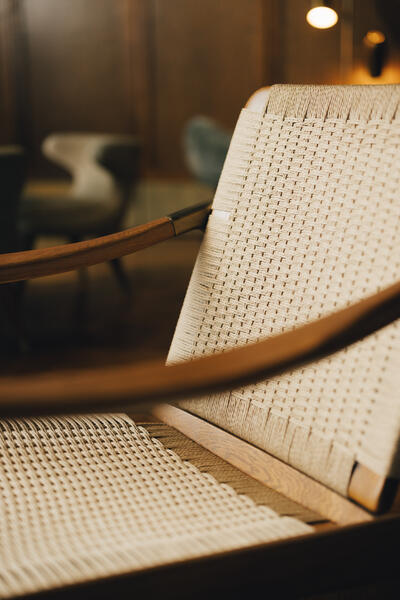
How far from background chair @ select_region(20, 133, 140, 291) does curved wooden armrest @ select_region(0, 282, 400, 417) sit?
217 centimetres

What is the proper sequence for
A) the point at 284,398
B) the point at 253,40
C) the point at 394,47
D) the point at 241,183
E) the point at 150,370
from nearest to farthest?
1. the point at 150,370
2. the point at 284,398
3. the point at 241,183
4. the point at 394,47
5. the point at 253,40

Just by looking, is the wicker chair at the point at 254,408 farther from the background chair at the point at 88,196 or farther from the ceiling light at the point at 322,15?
the background chair at the point at 88,196

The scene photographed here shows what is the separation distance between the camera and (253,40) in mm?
4594

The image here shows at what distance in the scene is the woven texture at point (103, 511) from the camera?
0.50 m

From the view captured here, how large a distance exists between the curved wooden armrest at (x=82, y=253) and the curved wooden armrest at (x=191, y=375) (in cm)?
28

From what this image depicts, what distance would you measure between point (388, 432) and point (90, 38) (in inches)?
182

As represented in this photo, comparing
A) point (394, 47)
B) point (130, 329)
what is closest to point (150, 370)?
point (130, 329)

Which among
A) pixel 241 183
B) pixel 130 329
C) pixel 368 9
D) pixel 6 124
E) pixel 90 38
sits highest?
pixel 368 9

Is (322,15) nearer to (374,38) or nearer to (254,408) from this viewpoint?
(254,408)

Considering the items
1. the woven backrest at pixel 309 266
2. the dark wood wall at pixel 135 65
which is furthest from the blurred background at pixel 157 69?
the woven backrest at pixel 309 266

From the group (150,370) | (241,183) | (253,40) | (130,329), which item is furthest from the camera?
(253,40)

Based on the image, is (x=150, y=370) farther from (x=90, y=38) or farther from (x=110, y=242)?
(x=90, y=38)

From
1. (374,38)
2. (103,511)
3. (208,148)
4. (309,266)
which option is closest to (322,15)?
(309,266)

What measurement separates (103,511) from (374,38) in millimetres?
3391
